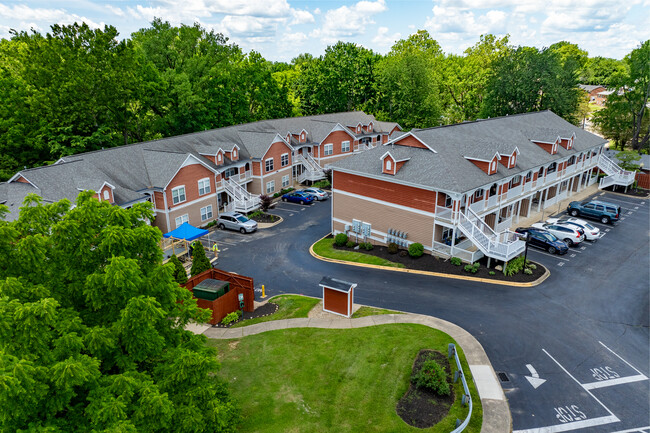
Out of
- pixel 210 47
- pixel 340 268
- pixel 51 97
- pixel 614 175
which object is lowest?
pixel 340 268

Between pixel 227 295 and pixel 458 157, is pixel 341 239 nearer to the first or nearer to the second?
pixel 458 157

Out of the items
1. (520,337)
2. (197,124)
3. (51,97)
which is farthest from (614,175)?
(51,97)

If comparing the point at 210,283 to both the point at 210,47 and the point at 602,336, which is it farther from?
the point at 210,47

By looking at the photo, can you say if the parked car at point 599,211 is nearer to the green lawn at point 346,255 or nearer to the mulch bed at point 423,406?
the green lawn at point 346,255

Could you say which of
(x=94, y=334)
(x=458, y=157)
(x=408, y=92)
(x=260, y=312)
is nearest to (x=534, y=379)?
(x=260, y=312)

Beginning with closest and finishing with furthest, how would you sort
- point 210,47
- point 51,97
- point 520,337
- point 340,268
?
point 520,337 < point 340,268 < point 51,97 < point 210,47

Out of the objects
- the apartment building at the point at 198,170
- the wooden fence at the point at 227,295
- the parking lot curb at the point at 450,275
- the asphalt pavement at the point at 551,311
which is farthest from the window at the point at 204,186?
the wooden fence at the point at 227,295

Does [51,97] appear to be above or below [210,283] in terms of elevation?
above
